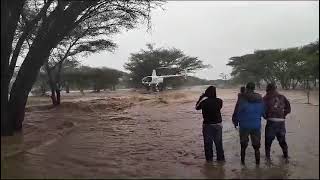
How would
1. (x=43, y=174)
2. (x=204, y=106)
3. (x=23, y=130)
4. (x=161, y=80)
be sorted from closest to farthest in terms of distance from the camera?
1. (x=43, y=174)
2. (x=204, y=106)
3. (x=23, y=130)
4. (x=161, y=80)

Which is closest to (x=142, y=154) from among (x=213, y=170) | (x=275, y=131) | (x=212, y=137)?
(x=212, y=137)

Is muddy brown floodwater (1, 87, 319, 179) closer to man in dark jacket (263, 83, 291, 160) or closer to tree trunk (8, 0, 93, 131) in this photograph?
man in dark jacket (263, 83, 291, 160)

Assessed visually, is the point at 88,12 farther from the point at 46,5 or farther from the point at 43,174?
the point at 43,174

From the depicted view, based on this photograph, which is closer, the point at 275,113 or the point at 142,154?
the point at 275,113

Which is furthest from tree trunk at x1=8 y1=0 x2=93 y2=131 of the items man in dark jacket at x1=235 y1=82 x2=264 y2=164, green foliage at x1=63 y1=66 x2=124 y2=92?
green foliage at x1=63 y1=66 x2=124 y2=92

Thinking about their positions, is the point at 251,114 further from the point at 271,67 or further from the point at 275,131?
the point at 271,67

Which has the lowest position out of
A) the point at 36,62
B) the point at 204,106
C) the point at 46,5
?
the point at 204,106

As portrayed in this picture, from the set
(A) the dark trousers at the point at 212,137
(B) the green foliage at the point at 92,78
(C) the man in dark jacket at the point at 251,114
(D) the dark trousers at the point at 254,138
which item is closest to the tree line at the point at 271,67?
(C) the man in dark jacket at the point at 251,114

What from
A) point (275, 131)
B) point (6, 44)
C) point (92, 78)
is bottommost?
point (275, 131)

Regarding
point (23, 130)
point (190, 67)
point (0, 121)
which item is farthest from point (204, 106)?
point (190, 67)

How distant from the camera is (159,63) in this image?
62594 millimetres

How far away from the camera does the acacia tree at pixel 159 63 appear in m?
62.4

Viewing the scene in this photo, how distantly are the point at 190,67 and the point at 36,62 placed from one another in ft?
168

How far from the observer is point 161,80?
5781cm
